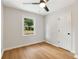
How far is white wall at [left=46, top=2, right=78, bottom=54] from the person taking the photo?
363 cm

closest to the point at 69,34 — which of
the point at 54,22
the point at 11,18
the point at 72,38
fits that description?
the point at 72,38

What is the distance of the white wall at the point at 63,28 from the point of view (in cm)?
363

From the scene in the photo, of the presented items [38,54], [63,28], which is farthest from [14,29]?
[63,28]

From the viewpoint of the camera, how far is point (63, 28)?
172 inches

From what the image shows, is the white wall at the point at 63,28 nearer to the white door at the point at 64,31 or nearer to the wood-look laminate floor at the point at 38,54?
the white door at the point at 64,31

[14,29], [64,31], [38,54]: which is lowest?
[38,54]

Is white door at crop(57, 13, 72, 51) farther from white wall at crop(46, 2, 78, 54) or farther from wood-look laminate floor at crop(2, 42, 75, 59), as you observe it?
wood-look laminate floor at crop(2, 42, 75, 59)

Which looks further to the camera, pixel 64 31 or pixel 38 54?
pixel 64 31

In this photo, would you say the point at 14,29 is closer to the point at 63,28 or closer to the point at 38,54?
the point at 38,54

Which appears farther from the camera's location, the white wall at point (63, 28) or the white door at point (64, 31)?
the white door at point (64, 31)

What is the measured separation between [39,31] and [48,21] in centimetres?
111

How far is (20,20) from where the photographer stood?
4.78 m

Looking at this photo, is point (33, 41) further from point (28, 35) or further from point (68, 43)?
point (68, 43)

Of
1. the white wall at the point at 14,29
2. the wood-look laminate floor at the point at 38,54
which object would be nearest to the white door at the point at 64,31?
the wood-look laminate floor at the point at 38,54
